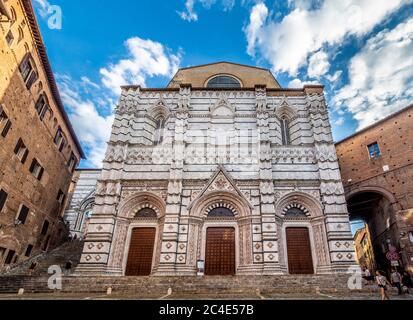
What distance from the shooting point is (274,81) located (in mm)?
23641

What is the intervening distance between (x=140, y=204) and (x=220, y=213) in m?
5.13

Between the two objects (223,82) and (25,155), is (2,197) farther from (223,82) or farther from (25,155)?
(223,82)

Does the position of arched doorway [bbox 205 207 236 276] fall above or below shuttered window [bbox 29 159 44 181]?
below

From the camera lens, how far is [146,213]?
15977 millimetres

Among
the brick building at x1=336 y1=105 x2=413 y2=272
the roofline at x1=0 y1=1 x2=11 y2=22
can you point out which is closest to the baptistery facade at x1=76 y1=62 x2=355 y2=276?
the brick building at x1=336 y1=105 x2=413 y2=272

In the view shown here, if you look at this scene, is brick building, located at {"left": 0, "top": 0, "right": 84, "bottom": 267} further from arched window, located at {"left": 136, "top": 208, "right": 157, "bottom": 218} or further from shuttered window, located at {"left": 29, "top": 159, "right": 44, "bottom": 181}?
arched window, located at {"left": 136, "top": 208, "right": 157, "bottom": 218}

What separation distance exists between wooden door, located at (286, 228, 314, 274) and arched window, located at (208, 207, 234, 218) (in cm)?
364

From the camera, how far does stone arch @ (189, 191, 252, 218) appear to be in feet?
50.5

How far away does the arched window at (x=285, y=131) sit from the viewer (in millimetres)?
18641

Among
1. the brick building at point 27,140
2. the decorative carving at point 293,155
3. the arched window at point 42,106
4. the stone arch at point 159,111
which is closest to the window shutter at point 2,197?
the brick building at point 27,140

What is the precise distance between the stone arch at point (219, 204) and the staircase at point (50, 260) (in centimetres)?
855

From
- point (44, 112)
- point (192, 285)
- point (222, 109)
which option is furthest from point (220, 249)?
point (44, 112)
